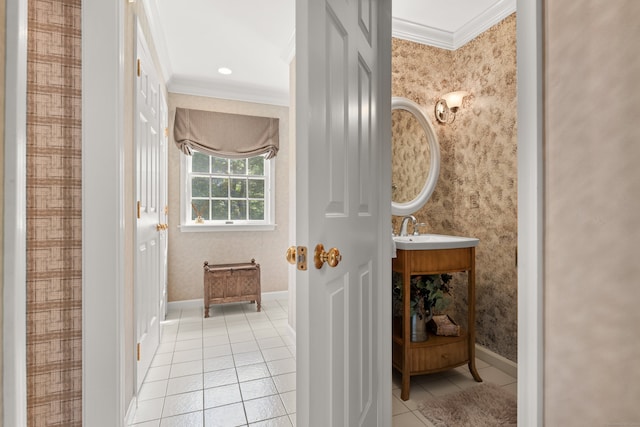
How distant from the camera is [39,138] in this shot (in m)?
1.04

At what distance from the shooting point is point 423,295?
1976mm

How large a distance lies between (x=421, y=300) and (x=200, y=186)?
292 cm

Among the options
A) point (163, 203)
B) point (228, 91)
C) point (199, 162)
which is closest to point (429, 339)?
point (163, 203)

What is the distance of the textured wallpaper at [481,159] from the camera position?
6.85ft

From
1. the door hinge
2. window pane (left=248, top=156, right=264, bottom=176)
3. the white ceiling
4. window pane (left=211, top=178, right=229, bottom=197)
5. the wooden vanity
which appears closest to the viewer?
the door hinge

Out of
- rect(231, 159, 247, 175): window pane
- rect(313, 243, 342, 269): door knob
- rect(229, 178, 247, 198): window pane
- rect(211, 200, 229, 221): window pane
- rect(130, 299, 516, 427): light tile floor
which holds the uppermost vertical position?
rect(231, 159, 247, 175): window pane

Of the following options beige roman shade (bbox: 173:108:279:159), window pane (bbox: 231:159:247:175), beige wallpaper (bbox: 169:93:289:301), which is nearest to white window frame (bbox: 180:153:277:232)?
beige wallpaper (bbox: 169:93:289:301)

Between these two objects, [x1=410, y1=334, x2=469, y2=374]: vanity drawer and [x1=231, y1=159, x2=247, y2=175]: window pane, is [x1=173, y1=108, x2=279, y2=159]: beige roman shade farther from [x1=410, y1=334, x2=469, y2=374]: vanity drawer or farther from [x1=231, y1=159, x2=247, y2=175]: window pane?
[x1=410, y1=334, x2=469, y2=374]: vanity drawer

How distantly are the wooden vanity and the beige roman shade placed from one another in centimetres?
253

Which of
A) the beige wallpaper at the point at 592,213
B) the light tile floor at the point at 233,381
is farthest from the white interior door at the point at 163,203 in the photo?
the beige wallpaper at the point at 592,213

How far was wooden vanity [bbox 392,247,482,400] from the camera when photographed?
181 cm

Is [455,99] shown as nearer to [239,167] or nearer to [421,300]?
[421,300]

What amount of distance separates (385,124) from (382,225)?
0.46 meters

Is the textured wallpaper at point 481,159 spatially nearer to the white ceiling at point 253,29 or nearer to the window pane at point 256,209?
the white ceiling at point 253,29
